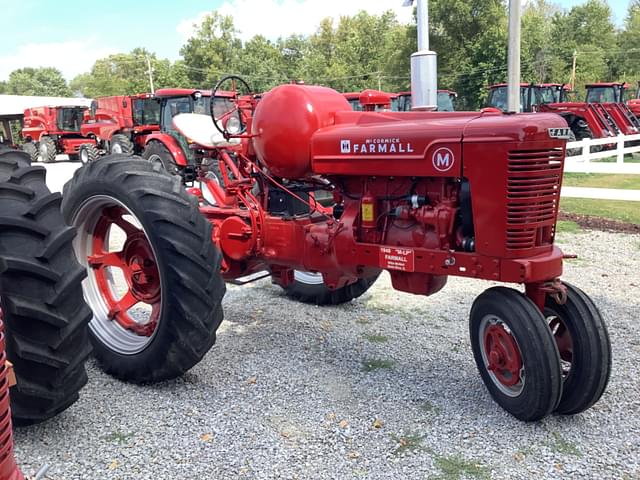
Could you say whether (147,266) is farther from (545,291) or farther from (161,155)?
(161,155)

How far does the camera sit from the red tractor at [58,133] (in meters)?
24.0

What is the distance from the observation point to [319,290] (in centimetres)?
498

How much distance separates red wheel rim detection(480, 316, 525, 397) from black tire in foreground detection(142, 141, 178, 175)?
10642mm

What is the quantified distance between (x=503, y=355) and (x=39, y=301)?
7.24ft

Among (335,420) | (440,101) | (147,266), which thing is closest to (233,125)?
(147,266)

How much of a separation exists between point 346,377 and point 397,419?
1.92 feet

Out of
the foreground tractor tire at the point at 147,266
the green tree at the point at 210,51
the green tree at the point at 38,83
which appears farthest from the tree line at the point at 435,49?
the foreground tractor tire at the point at 147,266

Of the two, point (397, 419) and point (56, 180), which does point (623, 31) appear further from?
point (397, 419)

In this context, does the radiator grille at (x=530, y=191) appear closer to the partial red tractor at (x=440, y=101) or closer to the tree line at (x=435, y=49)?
the partial red tractor at (x=440, y=101)

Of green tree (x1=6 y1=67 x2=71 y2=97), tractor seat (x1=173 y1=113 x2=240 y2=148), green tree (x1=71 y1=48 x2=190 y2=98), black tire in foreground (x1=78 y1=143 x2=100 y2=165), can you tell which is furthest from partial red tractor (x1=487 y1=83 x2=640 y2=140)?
green tree (x1=6 y1=67 x2=71 y2=97)

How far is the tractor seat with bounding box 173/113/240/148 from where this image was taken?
4.57 meters

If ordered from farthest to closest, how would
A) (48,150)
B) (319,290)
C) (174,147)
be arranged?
(48,150) < (174,147) < (319,290)

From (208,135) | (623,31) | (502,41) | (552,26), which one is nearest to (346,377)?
(208,135)

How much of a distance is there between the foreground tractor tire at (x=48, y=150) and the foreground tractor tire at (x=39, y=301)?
23.1 meters
